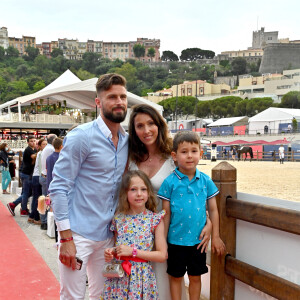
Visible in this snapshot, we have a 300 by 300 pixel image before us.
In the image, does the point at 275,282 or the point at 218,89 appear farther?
the point at 218,89

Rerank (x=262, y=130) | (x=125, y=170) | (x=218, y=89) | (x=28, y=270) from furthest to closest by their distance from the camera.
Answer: (x=218, y=89) → (x=262, y=130) → (x=28, y=270) → (x=125, y=170)

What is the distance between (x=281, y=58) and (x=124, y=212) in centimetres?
11545

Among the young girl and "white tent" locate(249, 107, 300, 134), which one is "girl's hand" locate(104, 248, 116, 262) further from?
"white tent" locate(249, 107, 300, 134)

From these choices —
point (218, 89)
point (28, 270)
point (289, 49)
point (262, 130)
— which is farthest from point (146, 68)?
point (28, 270)

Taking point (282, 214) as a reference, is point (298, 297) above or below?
below

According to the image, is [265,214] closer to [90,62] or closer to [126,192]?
[126,192]

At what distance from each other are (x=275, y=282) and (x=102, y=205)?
3.34 ft

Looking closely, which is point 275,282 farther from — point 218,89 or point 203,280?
point 218,89

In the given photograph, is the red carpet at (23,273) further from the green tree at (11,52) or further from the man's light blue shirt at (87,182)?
the green tree at (11,52)

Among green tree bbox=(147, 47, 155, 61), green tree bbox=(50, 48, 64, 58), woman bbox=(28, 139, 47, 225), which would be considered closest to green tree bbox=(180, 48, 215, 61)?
green tree bbox=(147, 47, 155, 61)

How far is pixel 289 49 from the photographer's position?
107188 millimetres

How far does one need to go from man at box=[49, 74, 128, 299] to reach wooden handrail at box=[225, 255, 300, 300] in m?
0.82

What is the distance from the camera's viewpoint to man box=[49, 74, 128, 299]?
1872 millimetres

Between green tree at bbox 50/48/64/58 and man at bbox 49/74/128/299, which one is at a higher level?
green tree at bbox 50/48/64/58
